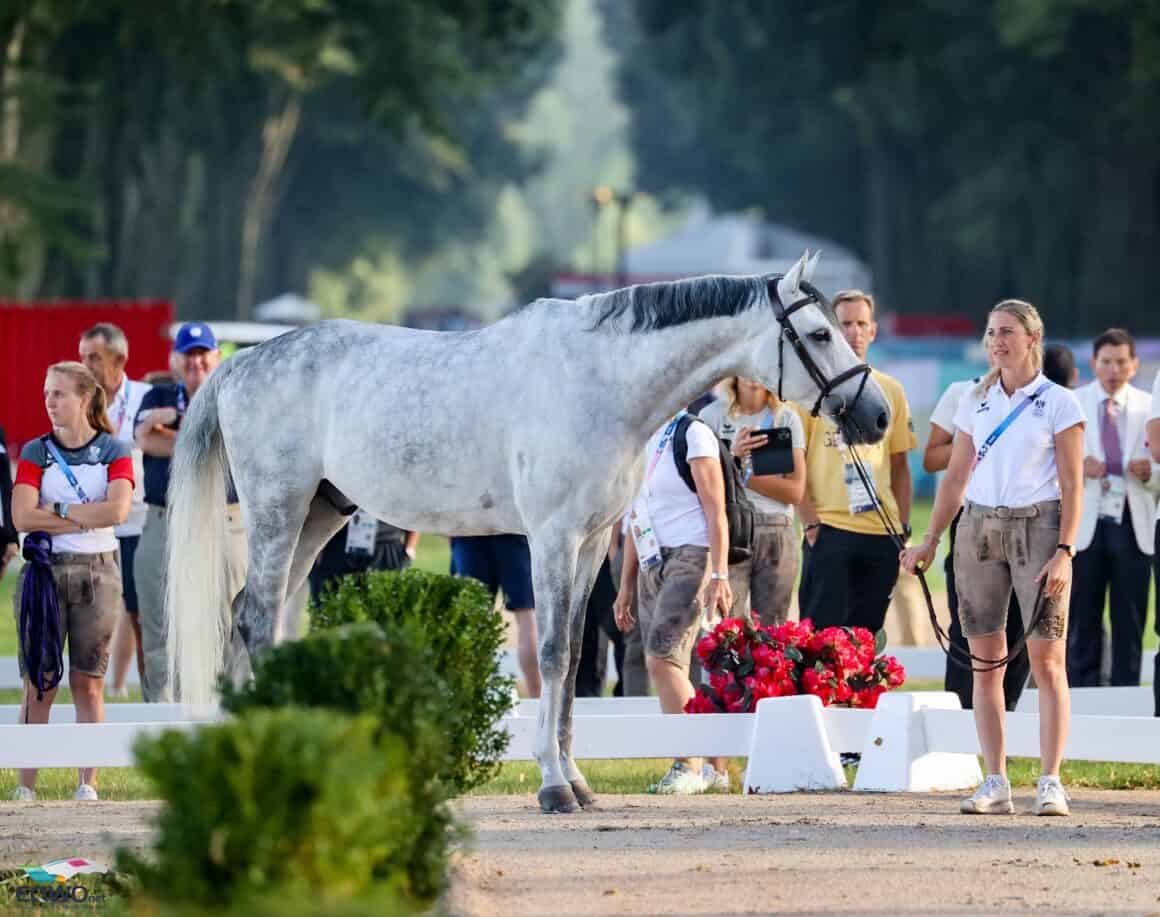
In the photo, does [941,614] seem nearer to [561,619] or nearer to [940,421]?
[940,421]

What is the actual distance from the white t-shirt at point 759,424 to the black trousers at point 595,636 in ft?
6.22

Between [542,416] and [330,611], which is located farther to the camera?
[542,416]

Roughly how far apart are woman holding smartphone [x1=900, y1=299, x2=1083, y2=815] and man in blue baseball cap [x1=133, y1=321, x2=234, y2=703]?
4731 millimetres

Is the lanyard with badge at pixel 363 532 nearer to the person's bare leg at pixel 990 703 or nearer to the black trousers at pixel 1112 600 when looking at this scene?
the black trousers at pixel 1112 600

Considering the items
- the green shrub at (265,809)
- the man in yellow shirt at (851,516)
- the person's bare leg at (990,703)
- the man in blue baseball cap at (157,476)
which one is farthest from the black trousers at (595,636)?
the green shrub at (265,809)

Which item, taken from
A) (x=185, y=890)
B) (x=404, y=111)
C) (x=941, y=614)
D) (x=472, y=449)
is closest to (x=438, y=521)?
(x=472, y=449)

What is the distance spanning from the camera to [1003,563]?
396 inches

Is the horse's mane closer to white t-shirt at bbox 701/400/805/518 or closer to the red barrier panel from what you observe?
white t-shirt at bbox 701/400/805/518

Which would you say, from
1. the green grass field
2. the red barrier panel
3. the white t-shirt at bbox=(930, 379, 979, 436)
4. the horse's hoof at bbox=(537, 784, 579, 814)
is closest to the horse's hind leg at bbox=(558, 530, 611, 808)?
the horse's hoof at bbox=(537, 784, 579, 814)

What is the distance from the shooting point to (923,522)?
34.5m

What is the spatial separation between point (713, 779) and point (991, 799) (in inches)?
71.1

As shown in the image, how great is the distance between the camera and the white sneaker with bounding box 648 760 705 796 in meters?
11.3

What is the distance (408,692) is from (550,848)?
8.11ft

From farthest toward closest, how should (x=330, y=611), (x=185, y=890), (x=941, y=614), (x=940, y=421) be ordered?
(x=941, y=614)
(x=940, y=421)
(x=330, y=611)
(x=185, y=890)
